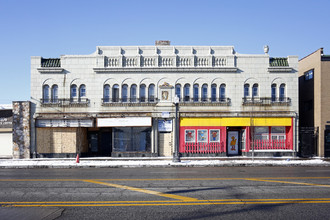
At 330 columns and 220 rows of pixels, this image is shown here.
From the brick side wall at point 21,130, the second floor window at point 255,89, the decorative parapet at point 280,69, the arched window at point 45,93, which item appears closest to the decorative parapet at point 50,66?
the arched window at point 45,93

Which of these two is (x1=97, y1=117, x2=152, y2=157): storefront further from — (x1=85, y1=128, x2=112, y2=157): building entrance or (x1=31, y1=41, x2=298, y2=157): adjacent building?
(x1=85, y1=128, x2=112, y2=157): building entrance

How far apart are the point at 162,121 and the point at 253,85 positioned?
8.13 m

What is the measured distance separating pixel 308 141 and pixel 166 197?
18.4 metres

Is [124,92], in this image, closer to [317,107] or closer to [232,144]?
[232,144]

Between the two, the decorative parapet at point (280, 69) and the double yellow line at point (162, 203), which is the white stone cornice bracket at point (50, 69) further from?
the decorative parapet at point (280, 69)

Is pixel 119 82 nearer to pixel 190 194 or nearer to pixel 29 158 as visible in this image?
pixel 29 158

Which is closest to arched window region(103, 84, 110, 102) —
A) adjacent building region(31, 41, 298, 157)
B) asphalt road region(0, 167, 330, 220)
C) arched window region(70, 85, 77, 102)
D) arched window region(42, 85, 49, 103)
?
adjacent building region(31, 41, 298, 157)

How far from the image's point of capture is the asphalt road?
25.5 feet

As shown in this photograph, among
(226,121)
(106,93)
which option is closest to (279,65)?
(226,121)

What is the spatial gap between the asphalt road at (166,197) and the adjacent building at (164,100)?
1018 cm

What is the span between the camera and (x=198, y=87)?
24.2 m

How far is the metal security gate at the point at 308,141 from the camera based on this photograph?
23688 millimetres

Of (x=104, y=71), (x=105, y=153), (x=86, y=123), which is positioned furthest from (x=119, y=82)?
(x=105, y=153)

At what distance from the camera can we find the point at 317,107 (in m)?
23.6
